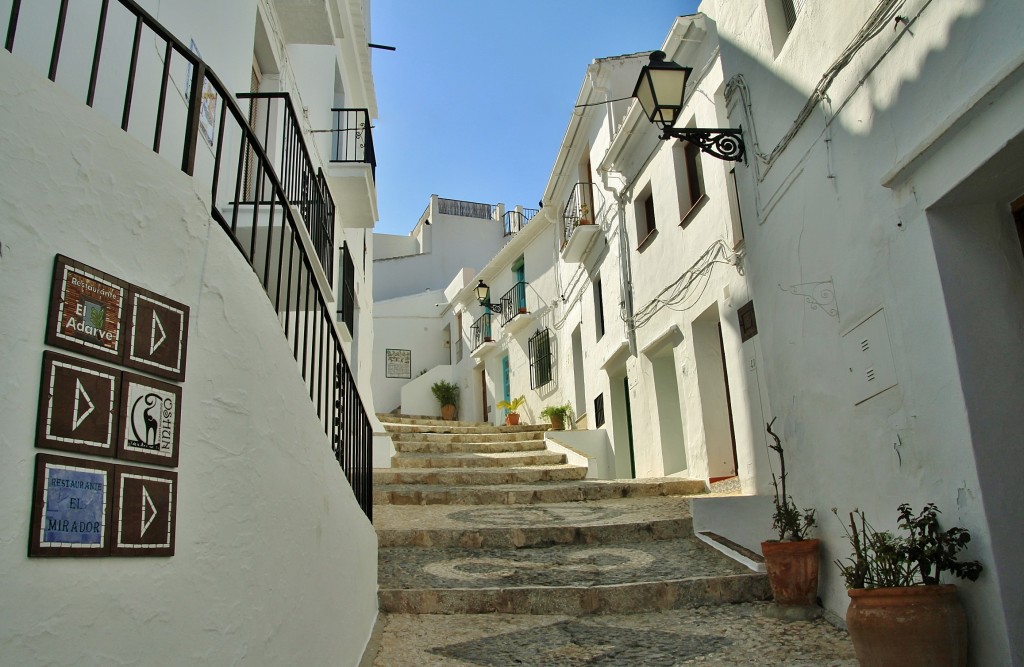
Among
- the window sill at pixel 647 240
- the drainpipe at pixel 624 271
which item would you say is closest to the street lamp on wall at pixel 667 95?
the window sill at pixel 647 240

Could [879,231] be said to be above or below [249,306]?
above

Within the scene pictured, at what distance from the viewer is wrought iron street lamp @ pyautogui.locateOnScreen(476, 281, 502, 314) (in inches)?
706

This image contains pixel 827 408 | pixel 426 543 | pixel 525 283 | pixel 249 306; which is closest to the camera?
pixel 249 306

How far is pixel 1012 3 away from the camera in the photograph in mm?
3021

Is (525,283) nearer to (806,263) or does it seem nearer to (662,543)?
(662,543)

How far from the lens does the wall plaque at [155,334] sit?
7.29ft

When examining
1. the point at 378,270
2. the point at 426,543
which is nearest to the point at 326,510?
the point at 426,543

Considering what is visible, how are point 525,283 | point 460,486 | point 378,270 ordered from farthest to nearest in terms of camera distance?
point 378,270
point 525,283
point 460,486

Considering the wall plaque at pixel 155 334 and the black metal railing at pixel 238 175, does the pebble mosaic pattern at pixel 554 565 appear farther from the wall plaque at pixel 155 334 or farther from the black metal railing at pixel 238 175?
the wall plaque at pixel 155 334

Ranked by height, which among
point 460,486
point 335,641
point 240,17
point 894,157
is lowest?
point 335,641

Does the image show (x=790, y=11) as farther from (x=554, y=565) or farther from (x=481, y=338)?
(x=481, y=338)

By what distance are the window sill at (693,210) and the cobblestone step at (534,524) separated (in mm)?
3039

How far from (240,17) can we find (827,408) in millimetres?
5531

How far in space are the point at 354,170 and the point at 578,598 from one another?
21.7 ft
